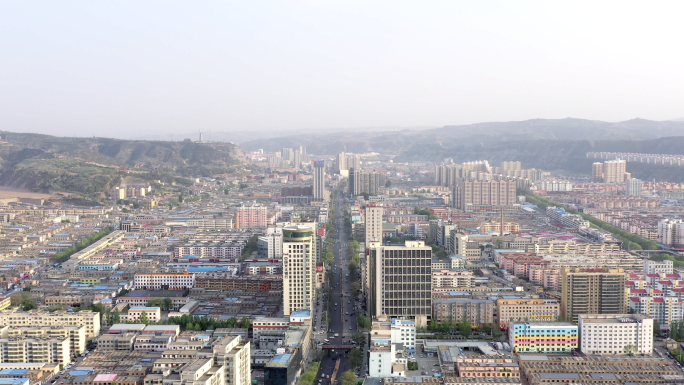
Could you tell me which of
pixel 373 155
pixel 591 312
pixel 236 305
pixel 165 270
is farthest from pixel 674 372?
pixel 373 155

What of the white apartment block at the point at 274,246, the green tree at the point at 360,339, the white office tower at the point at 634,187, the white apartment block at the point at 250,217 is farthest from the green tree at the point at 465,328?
the white office tower at the point at 634,187

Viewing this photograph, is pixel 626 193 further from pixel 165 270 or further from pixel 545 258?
pixel 165 270

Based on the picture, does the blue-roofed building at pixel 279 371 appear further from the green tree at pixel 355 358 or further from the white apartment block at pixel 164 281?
the white apartment block at pixel 164 281

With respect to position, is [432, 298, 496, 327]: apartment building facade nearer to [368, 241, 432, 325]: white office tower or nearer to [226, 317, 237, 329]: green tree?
[368, 241, 432, 325]: white office tower

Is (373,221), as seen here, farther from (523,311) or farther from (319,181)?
(319,181)

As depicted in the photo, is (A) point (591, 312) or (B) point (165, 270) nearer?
(A) point (591, 312)

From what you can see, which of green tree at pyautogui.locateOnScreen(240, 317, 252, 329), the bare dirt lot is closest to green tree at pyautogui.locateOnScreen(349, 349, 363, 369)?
green tree at pyautogui.locateOnScreen(240, 317, 252, 329)

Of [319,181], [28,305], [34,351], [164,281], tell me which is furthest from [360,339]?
[319,181]
